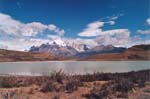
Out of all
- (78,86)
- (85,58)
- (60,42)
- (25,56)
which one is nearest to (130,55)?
(85,58)

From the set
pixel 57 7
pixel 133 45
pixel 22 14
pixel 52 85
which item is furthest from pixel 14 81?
pixel 133 45

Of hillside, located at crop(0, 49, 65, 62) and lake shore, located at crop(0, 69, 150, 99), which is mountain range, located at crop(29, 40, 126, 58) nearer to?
hillside, located at crop(0, 49, 65, 62)

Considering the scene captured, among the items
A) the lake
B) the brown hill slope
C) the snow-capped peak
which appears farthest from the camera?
the lake

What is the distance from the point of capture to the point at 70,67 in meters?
5.13

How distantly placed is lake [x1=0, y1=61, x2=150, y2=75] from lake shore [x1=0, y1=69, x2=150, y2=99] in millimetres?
112

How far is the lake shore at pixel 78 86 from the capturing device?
4824mm

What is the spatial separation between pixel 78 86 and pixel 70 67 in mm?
494

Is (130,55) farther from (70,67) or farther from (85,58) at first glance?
(70,67)

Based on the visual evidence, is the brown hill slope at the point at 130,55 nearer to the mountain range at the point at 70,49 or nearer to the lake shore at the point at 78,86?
the mountain range at the point at 70,49

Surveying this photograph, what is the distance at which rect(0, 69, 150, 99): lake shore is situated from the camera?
15.8 ft

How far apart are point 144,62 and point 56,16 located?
204 cm

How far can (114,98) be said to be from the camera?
474 centimetres

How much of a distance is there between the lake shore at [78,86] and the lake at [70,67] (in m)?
0.11

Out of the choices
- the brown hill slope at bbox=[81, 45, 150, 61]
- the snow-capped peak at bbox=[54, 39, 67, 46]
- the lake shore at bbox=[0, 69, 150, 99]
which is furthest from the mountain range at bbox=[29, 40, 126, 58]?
the lake shore at bbox=[0, 69, 150, 99]
